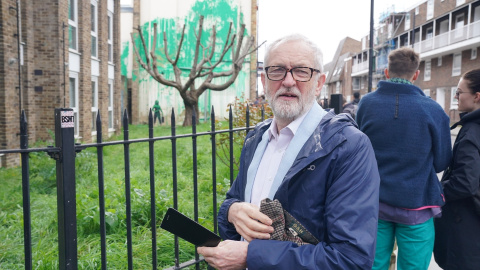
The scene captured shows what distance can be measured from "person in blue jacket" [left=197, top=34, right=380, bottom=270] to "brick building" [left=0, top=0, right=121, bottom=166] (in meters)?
5.60

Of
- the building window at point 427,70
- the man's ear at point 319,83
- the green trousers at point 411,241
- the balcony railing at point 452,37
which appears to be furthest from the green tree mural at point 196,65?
the building window at point 427,70

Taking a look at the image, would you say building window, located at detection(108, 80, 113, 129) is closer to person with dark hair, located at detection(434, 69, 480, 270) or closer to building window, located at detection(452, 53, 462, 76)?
person with dark hair, located at detection(434, 69, 480, 270)

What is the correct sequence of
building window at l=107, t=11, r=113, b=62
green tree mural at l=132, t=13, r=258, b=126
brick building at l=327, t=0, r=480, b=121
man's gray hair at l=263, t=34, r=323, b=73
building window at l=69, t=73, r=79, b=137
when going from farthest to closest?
brick building at l=327, t=0, r=480, b=121 < green tree mural at l=132, t=13, r=258, b=126 < building window at l=107, t=11, r=113, b=62 < building window at l=69, t=73, r=79, b=137 < man's gray hair at l=263, t=34, r=323, b=73

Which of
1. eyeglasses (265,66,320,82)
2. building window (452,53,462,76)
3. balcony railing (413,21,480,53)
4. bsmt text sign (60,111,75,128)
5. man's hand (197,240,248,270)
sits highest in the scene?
balcony railing (413,21,480,53)

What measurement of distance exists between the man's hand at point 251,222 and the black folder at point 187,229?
0.42 feet

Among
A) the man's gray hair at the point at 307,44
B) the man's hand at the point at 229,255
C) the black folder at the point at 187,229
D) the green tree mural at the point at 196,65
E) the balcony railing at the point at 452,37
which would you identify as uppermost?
the balcony railing at the point at 452,37

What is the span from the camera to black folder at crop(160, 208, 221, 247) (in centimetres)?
158

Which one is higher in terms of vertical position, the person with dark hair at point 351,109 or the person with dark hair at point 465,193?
the person with dark hair at point 351,109

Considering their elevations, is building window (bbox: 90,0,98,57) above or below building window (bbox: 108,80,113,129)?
above

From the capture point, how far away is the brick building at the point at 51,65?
948 cm

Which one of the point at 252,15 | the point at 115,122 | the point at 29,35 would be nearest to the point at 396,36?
the point at 252,15

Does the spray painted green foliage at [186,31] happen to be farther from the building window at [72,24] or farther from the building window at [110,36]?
the building window at [72,24]

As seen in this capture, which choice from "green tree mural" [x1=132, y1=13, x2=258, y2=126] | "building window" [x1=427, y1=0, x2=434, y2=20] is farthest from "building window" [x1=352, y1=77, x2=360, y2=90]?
"green tree mural" [x1=132, y1=13, x2=258, y2=126]

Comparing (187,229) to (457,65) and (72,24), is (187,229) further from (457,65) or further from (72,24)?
(457,65)
